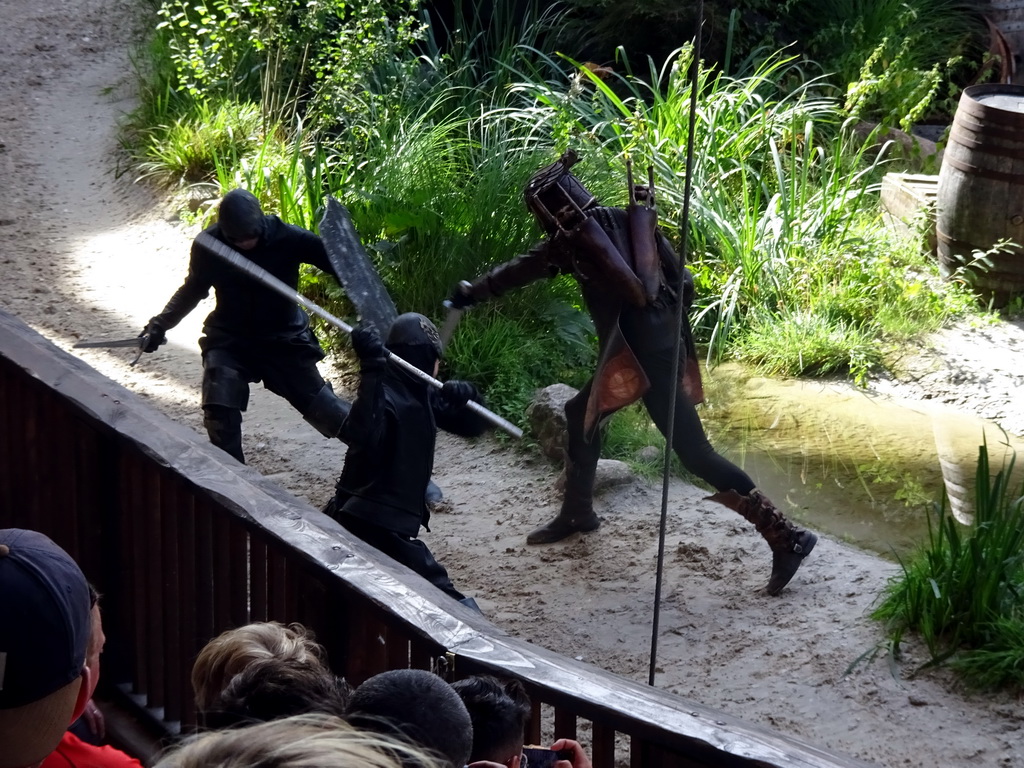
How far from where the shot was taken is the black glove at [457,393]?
3.72 metres

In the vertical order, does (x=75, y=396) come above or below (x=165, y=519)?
above

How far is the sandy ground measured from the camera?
3721 mm

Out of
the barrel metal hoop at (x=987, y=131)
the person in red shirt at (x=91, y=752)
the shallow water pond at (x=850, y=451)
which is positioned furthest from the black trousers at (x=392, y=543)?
the barrel metal hoop at (x=987, y=131)

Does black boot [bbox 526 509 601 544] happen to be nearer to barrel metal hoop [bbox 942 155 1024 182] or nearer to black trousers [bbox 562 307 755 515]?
black trousers [bbox 562 307 755 515]

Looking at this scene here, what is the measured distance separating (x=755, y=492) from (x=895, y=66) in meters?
5.36

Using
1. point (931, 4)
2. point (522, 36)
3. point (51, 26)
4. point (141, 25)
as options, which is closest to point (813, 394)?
point (522, 36)

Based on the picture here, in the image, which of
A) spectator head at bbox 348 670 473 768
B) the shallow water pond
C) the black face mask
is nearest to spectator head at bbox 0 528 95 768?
spectator head at bbox 348 670 473 768

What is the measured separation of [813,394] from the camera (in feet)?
20.9

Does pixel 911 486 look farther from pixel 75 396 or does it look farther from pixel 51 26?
pixel 51 26

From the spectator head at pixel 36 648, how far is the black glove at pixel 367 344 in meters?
1.88

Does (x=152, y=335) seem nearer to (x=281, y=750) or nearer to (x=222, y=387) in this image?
(x=222, y=387)

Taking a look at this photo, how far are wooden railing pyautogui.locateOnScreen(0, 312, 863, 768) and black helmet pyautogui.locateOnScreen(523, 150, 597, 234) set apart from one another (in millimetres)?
1693

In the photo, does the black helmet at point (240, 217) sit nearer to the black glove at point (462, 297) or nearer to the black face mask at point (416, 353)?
the black glove at point (462, 297)

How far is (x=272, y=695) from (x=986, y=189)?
6303mm
